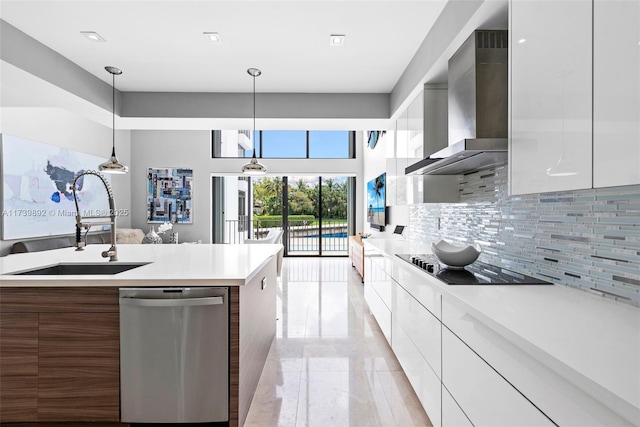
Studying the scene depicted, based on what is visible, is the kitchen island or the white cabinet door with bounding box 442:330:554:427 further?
the kitchen island

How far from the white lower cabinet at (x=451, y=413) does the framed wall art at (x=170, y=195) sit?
23.3 ft

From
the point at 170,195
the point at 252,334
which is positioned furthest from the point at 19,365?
the point at 170,195

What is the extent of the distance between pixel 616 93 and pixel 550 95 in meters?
0.31

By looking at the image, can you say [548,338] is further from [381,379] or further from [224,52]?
[224,52]

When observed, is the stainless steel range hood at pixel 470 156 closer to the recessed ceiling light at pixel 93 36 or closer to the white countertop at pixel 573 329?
the white countertop at pixel 573 329

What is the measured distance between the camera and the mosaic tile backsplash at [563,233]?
128 cm

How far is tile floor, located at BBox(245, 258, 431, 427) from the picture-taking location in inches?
80.4

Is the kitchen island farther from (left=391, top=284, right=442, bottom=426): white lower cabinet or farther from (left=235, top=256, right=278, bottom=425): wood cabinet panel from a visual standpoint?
(left=391, top=284, right=442, bottom=426): white lower cabinet

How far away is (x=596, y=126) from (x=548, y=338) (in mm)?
641

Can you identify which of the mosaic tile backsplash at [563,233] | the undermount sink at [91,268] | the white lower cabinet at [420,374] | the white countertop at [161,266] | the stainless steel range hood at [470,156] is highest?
the stainless steel range hood at [470,156]

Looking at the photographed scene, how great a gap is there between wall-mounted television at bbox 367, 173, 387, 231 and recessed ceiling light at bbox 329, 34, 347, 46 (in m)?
2.68

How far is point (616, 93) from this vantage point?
0.95 metres

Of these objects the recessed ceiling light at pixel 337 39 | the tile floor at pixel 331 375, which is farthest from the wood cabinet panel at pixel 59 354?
the recessed ceiling light at pixel 337 39

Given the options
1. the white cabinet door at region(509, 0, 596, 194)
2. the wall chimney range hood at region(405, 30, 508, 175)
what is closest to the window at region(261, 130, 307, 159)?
the wall chimney range hood at region(405, 30, 508, 175)
